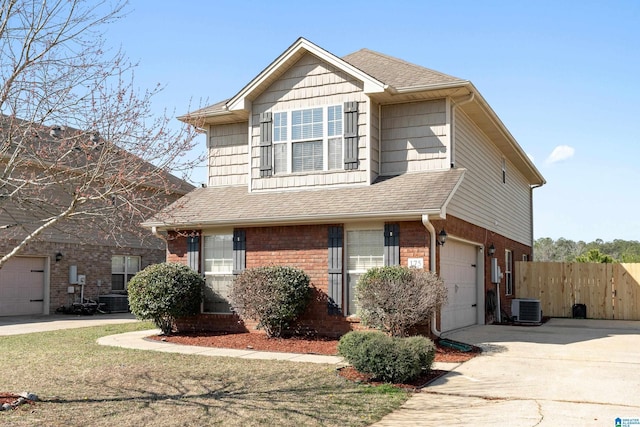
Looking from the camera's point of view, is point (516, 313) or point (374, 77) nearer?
point (374, 77)

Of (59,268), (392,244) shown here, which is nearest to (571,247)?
(59,268)

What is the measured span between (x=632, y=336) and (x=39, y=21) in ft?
44.9

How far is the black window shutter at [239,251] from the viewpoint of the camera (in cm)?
1385

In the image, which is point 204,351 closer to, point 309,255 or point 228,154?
point 309,255

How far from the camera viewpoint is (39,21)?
7.31 metres

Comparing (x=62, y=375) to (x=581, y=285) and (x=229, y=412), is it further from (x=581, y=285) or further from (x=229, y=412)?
(x=581, y=285)

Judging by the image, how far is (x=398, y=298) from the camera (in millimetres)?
10742

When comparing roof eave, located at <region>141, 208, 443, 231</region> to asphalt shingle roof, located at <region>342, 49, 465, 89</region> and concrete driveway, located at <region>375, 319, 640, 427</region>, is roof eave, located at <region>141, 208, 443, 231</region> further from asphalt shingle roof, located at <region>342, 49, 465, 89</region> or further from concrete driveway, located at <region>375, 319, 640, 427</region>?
asphalt shingle roof, located at <region>342, 49, 465, 89</region>

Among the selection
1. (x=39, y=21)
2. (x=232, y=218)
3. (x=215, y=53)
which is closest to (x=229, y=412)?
(x=39, y=21)

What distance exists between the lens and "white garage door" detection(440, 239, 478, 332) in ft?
43.7

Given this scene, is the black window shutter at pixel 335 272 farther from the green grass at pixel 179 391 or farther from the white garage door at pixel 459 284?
the green grass at pixel 179 391

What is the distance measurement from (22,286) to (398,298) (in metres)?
14.8

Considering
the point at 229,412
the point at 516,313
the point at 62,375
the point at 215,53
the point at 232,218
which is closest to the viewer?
the point at 229,412

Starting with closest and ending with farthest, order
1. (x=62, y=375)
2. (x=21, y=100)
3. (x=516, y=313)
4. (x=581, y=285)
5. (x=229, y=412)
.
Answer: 1. (x=229, y=412)
2. (x=21, y=100)
3. (x=62, y=375)
4. (x=516, y=313)
5. (x=581, y=285)
